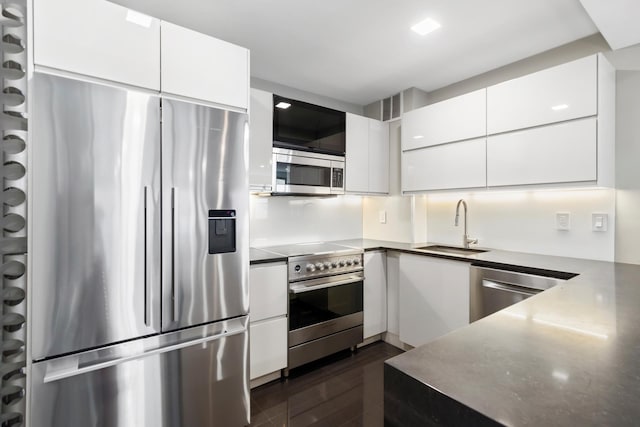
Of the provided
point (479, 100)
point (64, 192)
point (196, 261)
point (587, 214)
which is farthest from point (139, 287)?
point (587, 214)

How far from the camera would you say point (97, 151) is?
1.38 m

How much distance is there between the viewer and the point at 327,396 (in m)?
2.13

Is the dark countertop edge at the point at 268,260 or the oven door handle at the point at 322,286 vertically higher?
the dark countertop edge at the point at 268,260

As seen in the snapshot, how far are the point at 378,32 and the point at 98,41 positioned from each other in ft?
5.44

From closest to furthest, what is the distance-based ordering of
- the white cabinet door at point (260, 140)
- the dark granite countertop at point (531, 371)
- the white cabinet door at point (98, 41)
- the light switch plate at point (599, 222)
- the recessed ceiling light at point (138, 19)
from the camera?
the dark granite countertop at point (531, 371)
the white cabinet door at point (98, 41)
the recessed ceiling light at point (138, 19)
the light switch plate at point (599, 222)
the white cabinet door at point (260, 140)

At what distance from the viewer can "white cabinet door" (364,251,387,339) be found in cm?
281

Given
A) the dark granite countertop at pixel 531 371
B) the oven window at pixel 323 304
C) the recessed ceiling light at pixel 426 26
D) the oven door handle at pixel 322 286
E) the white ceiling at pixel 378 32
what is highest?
the white ceiling at pixel 378 32

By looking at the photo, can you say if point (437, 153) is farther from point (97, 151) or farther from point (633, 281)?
point (97, 151)

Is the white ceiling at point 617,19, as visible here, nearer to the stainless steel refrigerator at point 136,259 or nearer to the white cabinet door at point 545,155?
the white cabinet door at point 545,155

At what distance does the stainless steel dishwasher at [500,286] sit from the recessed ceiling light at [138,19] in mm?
2506

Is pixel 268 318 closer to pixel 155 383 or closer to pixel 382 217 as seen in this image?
pixel 155 383

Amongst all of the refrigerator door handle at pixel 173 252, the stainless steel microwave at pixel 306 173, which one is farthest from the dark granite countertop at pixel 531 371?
the stainless steel microwave at pixel 306 173

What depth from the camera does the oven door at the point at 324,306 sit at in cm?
233

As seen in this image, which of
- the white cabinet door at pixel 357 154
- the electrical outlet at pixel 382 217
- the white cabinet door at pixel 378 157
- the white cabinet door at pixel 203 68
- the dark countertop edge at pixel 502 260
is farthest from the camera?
the electrical outlet at pixel 382 217
